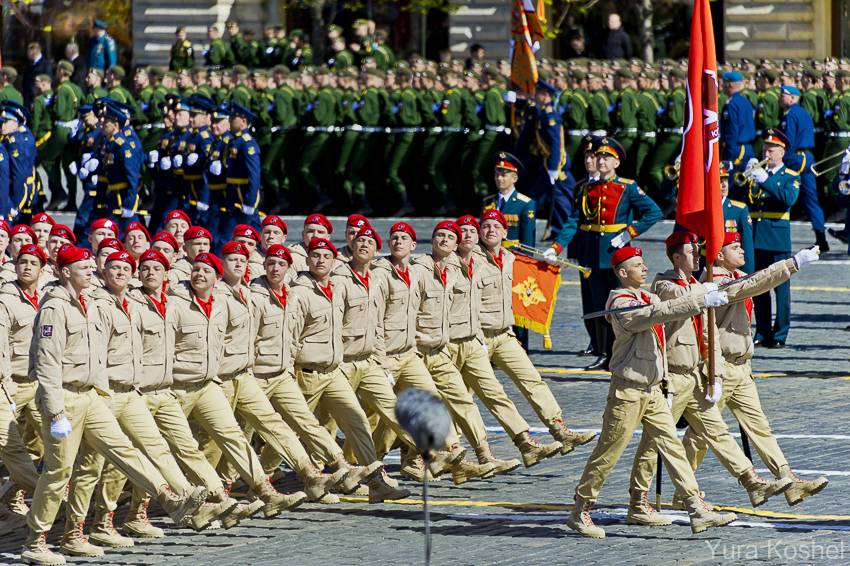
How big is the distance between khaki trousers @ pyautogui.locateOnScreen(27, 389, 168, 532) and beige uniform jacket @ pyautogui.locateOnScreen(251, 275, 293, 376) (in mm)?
1395

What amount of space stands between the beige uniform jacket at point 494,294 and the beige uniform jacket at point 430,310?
1.70 ft

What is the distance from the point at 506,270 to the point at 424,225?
12.5m

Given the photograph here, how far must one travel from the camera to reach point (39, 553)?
36.5 feet

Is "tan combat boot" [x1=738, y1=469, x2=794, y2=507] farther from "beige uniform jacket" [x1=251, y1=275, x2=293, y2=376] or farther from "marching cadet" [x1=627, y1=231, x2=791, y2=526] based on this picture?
"beige uniform jacket" [x1=251, y1=275, x2=293, y2=376]

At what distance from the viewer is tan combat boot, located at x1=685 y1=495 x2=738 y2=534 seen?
11328mm

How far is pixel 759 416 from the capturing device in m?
12.1

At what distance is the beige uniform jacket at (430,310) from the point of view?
13.7 metres

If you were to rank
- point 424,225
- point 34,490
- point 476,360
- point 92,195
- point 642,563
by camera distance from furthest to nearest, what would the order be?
point 424,225 → point 92,195 → point 476,360 → point 34,490 → point 642,563

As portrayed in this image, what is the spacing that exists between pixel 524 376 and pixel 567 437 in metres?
0.60

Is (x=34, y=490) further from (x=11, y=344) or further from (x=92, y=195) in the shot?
(x=92, y=195)

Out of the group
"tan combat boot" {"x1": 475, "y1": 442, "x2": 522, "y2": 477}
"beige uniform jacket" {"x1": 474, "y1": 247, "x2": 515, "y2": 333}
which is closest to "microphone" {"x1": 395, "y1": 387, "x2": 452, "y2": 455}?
"tan combat boot" {"x1": 475, "y1": 442, "x2": 522, "y2": 477}

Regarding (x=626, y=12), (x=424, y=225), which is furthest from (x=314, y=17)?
(x=424, y=225)

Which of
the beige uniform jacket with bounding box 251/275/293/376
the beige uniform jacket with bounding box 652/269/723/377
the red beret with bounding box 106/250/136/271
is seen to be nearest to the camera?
the red beret with bounding box 106/250/136/271

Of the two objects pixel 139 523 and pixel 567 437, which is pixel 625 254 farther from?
pixel 139 523
